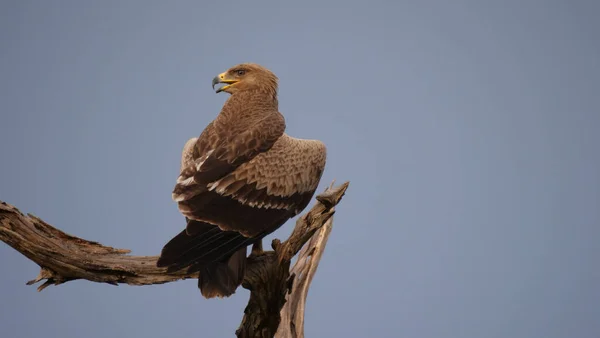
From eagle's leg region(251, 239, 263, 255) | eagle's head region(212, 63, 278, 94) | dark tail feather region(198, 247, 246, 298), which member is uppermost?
eagle's head region(212, 63, 278, 94)

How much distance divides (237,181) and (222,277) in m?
0.94

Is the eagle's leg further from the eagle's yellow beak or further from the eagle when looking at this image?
the eagle's yellow beak

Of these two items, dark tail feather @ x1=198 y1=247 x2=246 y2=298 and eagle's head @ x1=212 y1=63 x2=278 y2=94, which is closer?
dark tail feather @ x1=198 y1=247 x2=246 y2=298

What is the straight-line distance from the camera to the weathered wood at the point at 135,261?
662cm

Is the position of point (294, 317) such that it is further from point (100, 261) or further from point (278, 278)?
point (100, 261)

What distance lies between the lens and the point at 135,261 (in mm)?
7008

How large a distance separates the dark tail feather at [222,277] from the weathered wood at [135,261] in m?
0.28

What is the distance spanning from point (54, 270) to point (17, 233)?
0.51 meters

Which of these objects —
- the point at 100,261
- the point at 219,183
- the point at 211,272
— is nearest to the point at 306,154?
the point at 219,183

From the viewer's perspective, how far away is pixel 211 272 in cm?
665

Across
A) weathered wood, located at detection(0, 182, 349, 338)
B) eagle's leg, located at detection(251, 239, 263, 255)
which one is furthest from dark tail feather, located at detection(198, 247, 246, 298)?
eagle's leg, located at detection(251, 239, 263, 255)

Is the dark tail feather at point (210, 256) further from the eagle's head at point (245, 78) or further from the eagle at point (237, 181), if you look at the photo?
the eagle's head at point (245, 78)

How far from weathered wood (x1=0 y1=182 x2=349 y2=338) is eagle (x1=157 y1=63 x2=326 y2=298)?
33 cm

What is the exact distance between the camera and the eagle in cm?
647
